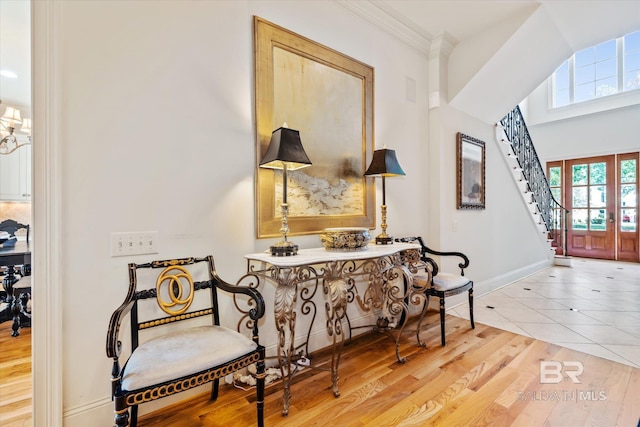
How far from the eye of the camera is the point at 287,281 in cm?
182

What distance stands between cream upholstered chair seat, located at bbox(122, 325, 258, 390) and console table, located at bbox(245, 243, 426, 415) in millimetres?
352

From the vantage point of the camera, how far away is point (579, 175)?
271 inches

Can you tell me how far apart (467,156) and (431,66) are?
3.89 ft

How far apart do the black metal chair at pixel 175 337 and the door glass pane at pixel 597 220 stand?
319 inches

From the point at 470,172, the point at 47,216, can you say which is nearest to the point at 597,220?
the point at 470,172

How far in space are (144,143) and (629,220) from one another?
8786mm

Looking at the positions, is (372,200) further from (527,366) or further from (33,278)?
(33,278)

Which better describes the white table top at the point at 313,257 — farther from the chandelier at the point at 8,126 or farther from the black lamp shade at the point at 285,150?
the chandelier at the point at 8,126

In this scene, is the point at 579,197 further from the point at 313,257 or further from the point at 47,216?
the point at 47,216

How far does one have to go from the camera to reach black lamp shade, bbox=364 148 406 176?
252cm

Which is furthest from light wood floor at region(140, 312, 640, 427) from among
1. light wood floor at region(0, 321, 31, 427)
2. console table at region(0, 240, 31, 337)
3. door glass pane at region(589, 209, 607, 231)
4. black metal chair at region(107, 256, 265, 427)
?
door glass pane at region(589, 209, 607, 231)

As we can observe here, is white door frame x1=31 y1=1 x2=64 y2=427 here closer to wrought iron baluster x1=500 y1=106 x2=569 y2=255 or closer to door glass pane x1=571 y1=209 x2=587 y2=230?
wrought iron baluster x1=500 y1=106 x2=569 y2=255

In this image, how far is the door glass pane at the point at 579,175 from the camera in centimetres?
680

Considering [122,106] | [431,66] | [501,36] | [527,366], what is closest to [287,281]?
[122,106]
